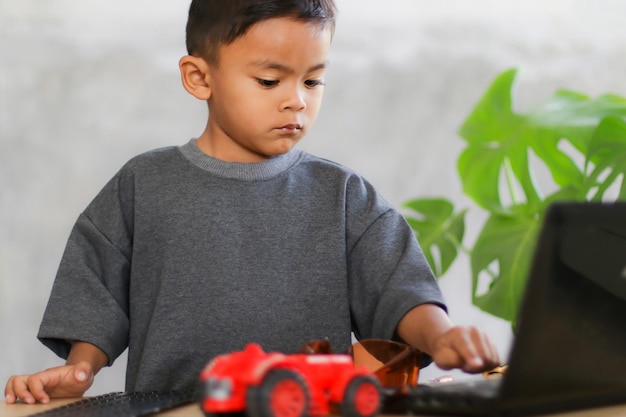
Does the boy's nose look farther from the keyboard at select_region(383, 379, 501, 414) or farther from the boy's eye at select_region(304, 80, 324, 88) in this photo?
the keyboard at select_region(383, 379, 501, 414)

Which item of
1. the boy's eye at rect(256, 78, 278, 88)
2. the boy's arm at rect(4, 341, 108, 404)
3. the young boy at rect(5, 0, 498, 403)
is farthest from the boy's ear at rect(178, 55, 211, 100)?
the boy's arm at rect(4, 341, 108, 404)

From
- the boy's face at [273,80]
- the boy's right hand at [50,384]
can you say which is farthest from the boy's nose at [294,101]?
the boy's right hand at [50,384]

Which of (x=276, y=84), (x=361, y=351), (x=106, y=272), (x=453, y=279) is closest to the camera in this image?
(x=361, y=351)

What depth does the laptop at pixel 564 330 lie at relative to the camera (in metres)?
0.70

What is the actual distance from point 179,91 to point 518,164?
961mm

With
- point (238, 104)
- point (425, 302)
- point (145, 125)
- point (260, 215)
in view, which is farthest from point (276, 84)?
point (145, 125)

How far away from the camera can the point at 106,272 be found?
1312mm

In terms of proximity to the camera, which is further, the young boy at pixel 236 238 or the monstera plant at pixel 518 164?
the monstera plant at pixel 518 164

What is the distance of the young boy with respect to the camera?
48.1 inches

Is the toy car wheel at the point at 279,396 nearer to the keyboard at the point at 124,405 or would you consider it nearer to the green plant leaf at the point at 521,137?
the keyboard at the point at 124,405

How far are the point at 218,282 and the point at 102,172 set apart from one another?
4.16 ft

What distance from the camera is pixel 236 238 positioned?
1.28 m

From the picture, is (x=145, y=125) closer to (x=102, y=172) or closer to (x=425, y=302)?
(x=102, y=172)

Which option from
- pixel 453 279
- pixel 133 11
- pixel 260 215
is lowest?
pixel 453 279
